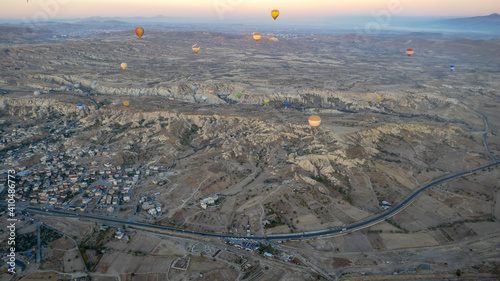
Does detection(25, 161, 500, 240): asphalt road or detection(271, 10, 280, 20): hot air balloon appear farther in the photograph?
detection(271, 10, 280, 20): hot air balloon

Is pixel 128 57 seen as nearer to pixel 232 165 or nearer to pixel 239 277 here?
pixel 232 165

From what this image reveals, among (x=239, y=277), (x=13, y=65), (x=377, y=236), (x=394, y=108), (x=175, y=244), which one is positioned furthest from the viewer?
(x=13, y=65)

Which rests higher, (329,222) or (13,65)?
(13,65)

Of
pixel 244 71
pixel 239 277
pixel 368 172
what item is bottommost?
pixel 239 277

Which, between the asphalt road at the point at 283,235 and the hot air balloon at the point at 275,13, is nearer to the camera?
the asphalt road at the point at 283,235

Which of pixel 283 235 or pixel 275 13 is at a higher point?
pixel 275 13

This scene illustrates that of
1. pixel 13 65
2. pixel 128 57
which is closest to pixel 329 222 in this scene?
pixel 13 65

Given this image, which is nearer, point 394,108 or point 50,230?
point 50,230

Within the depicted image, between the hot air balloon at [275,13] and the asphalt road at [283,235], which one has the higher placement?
the hot air balloon at [275,13]

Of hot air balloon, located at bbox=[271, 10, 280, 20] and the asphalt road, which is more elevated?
hot air balloon, located at bbox=[271, 10, 280, 20]

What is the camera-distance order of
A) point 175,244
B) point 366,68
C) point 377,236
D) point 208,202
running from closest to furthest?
1. point 175,244
2. point 377,236
3. point 208,202
4. point 366,68

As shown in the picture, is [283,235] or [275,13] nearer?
[283,235]
